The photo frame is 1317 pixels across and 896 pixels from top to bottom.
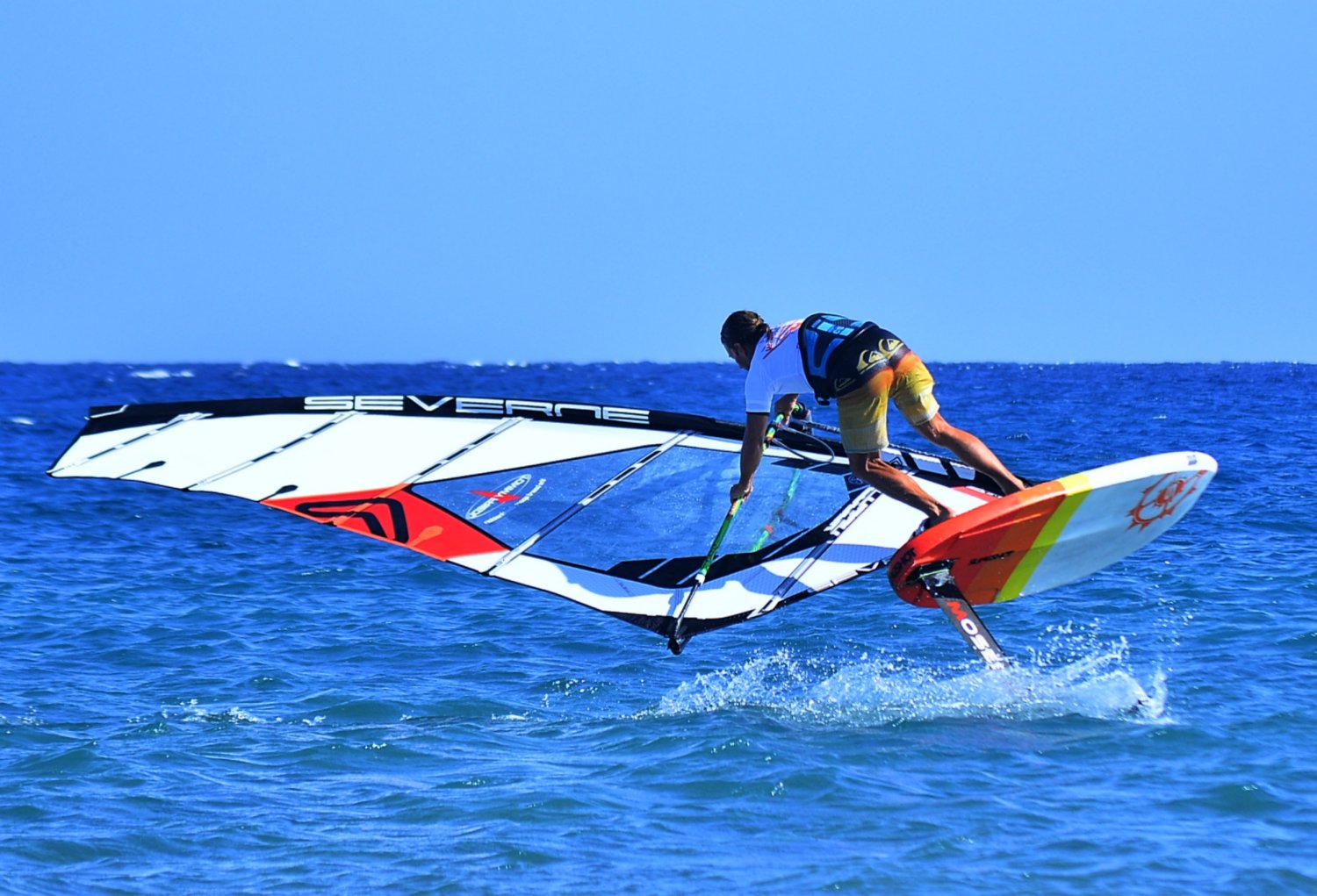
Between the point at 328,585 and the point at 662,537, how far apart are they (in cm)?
486

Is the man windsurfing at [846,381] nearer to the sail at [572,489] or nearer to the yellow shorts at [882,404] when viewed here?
the yellow shorts at [882,404]

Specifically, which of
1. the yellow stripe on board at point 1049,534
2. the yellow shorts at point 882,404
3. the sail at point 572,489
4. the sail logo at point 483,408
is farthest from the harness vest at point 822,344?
the yellow stripe on board at point 1049,534

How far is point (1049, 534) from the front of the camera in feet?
23.5

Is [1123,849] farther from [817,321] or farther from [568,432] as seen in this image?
[568,432]

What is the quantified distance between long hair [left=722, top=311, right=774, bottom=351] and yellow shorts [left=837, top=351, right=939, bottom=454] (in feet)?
1.92

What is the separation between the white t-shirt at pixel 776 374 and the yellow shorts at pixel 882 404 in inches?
11.1

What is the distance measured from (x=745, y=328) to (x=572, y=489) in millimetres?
1618

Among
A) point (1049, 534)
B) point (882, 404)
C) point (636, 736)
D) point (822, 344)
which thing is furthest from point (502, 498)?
point (1049, 534)

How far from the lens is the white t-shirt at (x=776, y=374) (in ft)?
22.0

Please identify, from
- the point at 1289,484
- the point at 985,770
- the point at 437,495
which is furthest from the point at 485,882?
the point at 1289,484

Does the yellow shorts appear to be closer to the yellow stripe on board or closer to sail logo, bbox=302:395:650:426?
the yellow stripe on board

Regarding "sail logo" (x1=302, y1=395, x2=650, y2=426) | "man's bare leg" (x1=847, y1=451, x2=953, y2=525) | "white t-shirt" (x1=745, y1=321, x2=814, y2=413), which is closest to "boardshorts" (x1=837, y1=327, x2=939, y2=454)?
"man's bare leg" (x1=847, y1=451, x2=953, y2=525)

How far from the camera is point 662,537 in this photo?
795cm

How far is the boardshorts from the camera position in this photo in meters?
6.75
